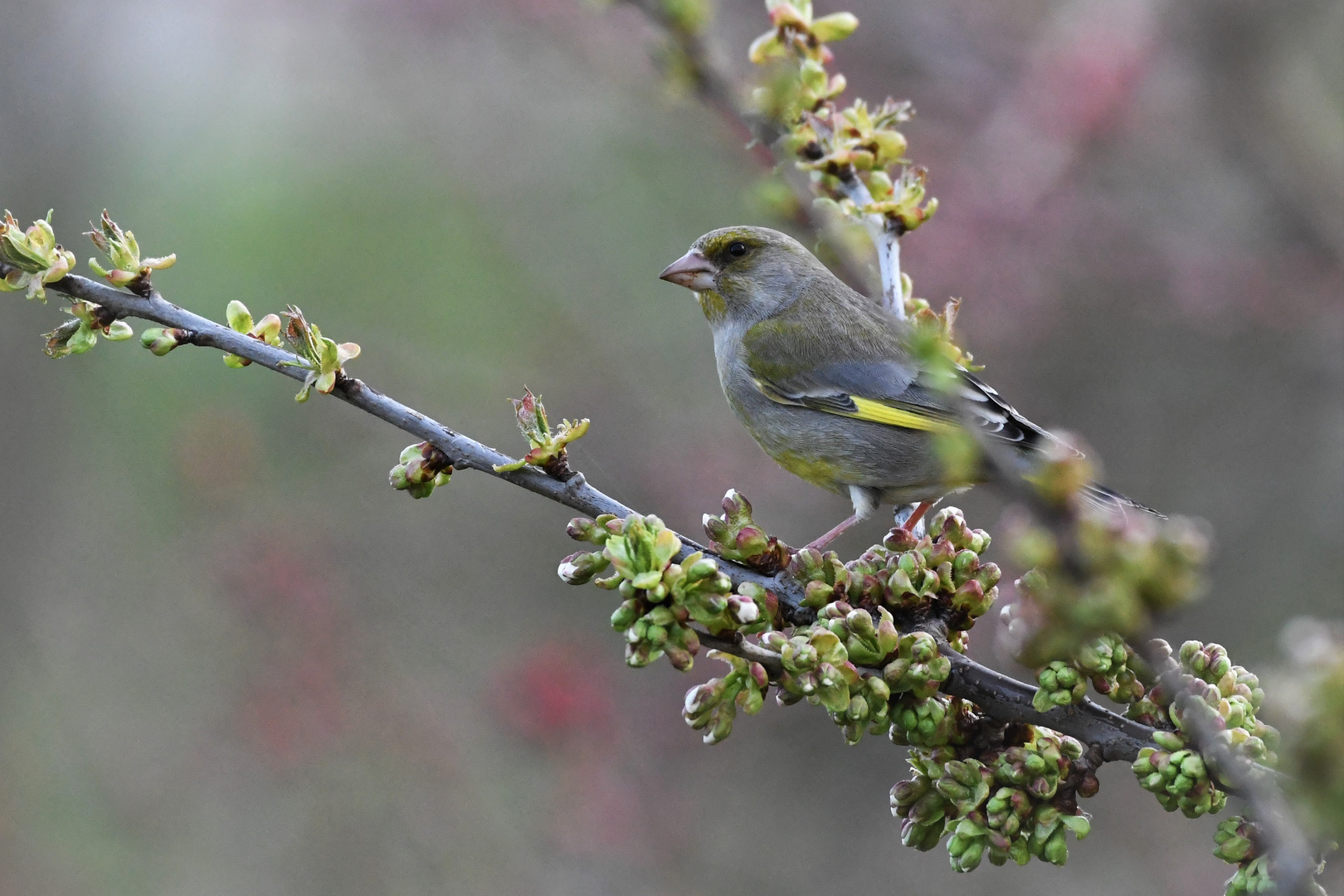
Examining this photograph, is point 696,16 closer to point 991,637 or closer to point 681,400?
point 991,637

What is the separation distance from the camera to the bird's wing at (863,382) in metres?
3.80

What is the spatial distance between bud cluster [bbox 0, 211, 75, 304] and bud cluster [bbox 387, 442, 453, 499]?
0.70 m

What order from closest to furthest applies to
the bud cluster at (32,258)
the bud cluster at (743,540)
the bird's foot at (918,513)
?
the bud cluster at (32,258)
the bud cluster at (743,540)
the bird's foot at (918,513)

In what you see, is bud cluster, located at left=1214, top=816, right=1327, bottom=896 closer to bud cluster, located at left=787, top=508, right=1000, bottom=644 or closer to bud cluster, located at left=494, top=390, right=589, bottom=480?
bud cluster, located at left=787, top=508, right=1000, bottom=644

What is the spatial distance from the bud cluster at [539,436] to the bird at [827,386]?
4.49ft

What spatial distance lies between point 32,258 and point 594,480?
450cm

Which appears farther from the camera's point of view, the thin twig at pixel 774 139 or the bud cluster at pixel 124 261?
the bud cluster at pixel 124 261

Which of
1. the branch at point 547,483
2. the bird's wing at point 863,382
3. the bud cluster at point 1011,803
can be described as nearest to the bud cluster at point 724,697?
the branch at point 547,483

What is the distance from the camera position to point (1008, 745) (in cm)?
222

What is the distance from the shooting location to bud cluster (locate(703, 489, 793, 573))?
2.33m

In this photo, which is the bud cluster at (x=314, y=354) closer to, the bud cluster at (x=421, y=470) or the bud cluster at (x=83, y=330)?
the bud cluster at (x=421, y=470)

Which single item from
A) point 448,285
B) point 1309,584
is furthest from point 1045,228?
point 448,285

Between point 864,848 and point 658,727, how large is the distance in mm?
1723

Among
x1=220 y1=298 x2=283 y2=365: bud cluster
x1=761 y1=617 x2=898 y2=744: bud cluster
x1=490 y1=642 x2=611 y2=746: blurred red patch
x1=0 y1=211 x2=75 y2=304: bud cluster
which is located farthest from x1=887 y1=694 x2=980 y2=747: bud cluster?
x1=490 y1=642 x2=611 y2=746: blurred red patch
